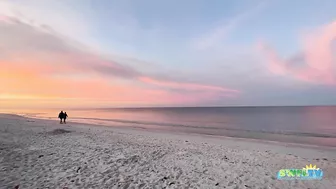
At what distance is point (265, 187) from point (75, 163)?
7.26 m

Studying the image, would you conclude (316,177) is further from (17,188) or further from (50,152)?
(50,152)

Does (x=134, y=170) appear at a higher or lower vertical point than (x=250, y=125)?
lower

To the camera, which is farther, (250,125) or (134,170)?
(250,125)

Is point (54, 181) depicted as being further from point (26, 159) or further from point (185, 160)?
point (185, 160)

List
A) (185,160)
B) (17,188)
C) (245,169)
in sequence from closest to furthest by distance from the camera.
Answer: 1. (17,188)
2. (245,169)
3. (185,160)

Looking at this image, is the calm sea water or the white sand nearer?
the white sand

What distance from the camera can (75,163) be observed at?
8289mm

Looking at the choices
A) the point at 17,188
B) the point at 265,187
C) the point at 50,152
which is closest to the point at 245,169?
the point at 265,187

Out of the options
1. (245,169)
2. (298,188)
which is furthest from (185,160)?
(298,188)

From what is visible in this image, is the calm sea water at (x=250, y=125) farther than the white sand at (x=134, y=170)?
Yes

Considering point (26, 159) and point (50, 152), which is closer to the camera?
point (26, 159)

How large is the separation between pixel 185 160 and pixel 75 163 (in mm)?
4926

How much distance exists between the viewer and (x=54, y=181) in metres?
6.36

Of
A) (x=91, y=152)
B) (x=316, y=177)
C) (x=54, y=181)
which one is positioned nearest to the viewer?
(x=54, y=181)
